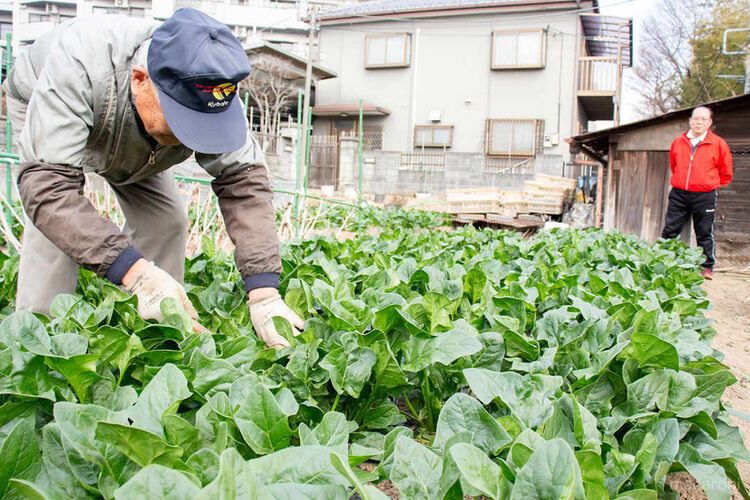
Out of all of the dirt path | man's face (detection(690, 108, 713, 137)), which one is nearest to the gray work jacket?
the dirt path

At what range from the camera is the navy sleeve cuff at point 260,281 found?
2438 millimetres

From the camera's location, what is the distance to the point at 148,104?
240cm

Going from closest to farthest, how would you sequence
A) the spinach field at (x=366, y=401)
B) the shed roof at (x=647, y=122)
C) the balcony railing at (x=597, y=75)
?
the spinach field at (x=366, y=401) → the shed roof at (x=647, y=122) → the balcony railing at (x=597, y=75)

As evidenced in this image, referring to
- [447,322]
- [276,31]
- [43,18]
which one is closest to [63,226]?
[447,322]

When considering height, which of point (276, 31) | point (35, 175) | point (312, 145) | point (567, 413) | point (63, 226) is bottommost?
point (567, 413)

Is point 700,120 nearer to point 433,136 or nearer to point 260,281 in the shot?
point 260,281

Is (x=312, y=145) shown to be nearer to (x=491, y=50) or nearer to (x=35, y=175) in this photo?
(x=491, y=50)

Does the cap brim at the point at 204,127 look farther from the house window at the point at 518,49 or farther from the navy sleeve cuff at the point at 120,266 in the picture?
the house window at the point at 518,49

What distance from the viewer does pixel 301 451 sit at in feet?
3.49

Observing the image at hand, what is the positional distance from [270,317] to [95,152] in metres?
1.18

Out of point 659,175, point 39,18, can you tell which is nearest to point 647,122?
point 659,175

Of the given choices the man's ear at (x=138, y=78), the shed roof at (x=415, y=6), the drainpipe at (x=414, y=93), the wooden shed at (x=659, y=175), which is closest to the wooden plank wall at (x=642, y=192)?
the wooden shed at (x=659, y=175)

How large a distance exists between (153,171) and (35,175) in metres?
0.85

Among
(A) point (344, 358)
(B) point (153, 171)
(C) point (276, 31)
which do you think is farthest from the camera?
(C) point (276, 31)
